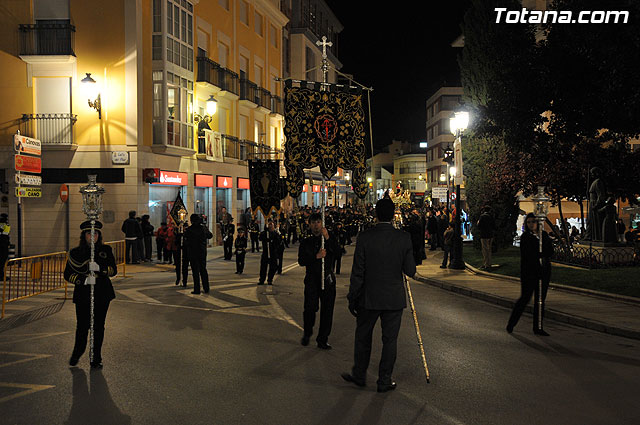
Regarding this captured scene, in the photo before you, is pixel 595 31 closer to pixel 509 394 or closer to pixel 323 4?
pixel 509 394

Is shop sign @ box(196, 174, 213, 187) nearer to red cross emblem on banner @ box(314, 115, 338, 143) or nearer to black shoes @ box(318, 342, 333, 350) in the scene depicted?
red cross emblem on banner @ box(314, 115, 338, 143)

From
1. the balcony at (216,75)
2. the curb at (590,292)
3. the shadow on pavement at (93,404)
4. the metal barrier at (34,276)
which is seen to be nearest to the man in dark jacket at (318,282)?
the shadow on pavement at (93,404)

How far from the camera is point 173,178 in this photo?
2436 cm

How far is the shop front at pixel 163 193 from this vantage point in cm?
2361

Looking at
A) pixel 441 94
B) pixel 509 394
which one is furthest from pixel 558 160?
pixel 441 94

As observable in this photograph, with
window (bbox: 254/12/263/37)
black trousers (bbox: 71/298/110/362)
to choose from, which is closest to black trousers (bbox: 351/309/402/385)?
black trousers (bbox: 71/298/110/362)

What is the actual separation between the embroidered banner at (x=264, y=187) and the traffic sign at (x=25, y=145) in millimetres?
6070

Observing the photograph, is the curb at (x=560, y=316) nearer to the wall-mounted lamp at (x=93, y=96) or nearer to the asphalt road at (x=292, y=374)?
the asphalt road at (x=292, y=374)

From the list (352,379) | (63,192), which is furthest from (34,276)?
(352,379)

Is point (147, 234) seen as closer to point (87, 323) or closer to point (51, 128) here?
point (51, 128)

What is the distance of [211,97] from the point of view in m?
25.9

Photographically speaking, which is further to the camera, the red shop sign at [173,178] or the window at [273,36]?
the window at [273,36]

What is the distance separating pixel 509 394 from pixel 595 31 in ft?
28.8

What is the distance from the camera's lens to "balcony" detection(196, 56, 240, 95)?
87.4 ft
